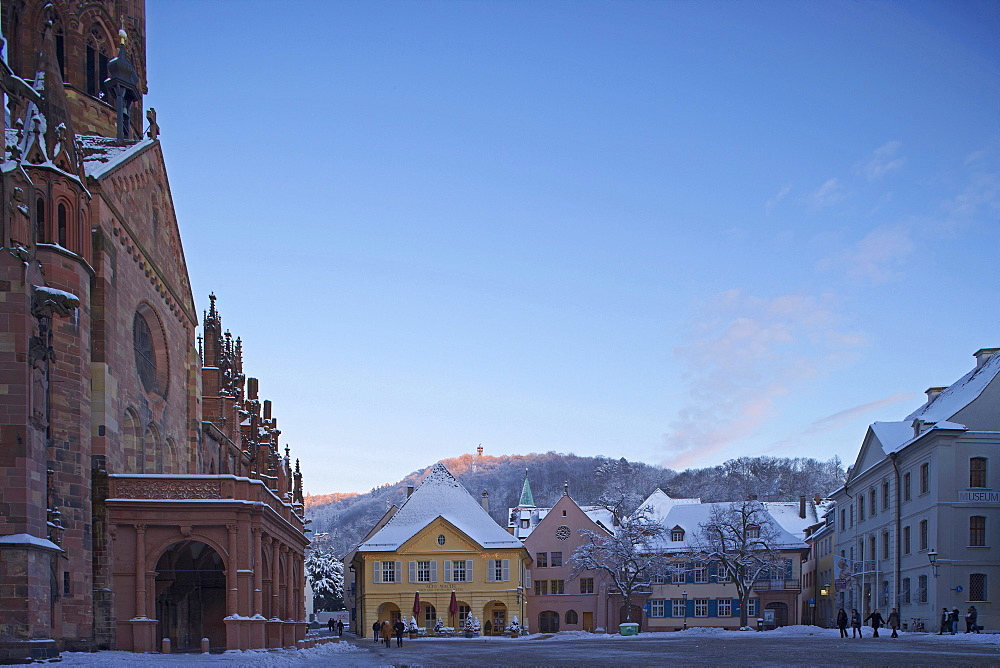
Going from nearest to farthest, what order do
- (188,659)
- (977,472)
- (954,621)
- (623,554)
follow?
1. (188,659)
2. (954,621)
3. (977,472)
4. (623,554)

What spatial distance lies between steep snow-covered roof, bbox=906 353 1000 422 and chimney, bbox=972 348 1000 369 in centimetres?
46

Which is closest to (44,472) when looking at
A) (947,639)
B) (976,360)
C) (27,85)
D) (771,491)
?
(27,85)

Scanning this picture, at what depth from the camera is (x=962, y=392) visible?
164 feet

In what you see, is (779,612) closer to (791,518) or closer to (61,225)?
(791,518)

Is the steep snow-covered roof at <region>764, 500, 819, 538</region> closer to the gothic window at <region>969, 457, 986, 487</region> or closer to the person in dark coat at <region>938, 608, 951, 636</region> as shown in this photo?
the gothic window at <region>969, 457, 986, 487</region>

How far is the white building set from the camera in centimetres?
4538

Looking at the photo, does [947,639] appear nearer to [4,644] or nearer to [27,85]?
[4,644]

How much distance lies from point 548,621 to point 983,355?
41.3 meters

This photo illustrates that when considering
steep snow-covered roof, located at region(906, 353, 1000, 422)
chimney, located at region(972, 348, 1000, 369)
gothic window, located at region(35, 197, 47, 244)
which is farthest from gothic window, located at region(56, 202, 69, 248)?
chimney, located at region(972, 348, 1000, 369)

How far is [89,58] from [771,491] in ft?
383

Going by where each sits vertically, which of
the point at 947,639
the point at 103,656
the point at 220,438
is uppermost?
the point at 220,438

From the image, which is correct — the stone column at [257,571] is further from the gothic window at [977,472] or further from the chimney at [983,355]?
the chimney at [983,355]

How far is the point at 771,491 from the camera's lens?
13875cm

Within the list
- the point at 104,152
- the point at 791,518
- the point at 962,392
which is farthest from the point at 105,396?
the point at 791,518
